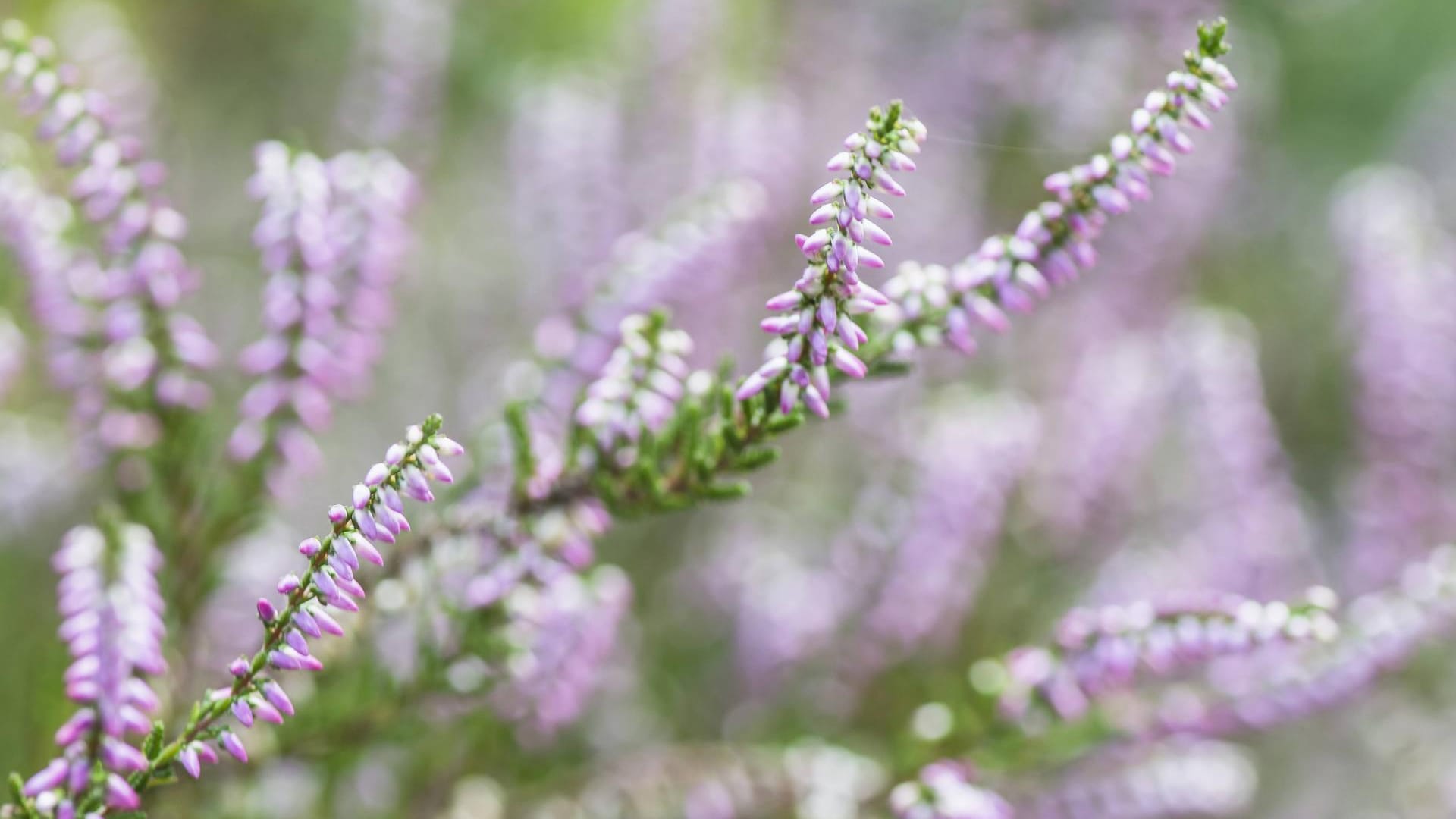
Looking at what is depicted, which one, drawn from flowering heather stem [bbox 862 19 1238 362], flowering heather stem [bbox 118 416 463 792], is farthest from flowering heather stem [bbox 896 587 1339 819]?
flowering heather stem [bbox 118 416 463 792]

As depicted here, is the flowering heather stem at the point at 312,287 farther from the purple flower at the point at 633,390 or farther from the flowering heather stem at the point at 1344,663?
the flowering heather stem at the point at 1344,663

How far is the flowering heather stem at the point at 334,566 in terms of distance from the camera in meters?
0.42

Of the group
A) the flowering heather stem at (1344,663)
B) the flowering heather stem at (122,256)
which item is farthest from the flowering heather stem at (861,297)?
the flowering heather stem at (1344,663)

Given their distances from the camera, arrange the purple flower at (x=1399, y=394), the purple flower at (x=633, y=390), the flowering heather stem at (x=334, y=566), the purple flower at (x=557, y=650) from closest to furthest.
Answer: the flowering heather stem at (x=334, y=566) < the purple flower at (x=633, y=390) < the purple flower at (x=557, y=650) < the purple flower at (x=1399, y=394)

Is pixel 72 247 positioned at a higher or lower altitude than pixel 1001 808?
higher

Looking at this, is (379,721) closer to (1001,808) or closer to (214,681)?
(214,681)

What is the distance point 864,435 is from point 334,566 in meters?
0.92

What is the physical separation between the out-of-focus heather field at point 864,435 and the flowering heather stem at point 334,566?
0.28 metres

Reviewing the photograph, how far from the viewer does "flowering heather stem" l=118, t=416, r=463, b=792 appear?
416 millimetres

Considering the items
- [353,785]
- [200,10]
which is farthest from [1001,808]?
[200,10]

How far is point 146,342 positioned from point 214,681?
332mm

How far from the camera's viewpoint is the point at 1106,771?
0.89 meters

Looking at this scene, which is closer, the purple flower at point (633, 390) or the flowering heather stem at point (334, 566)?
the flowering heather stem at point (334, 566)

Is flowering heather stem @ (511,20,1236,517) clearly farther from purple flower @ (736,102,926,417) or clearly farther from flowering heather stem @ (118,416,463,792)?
flowering heather stem @ (118,416,463,792)
